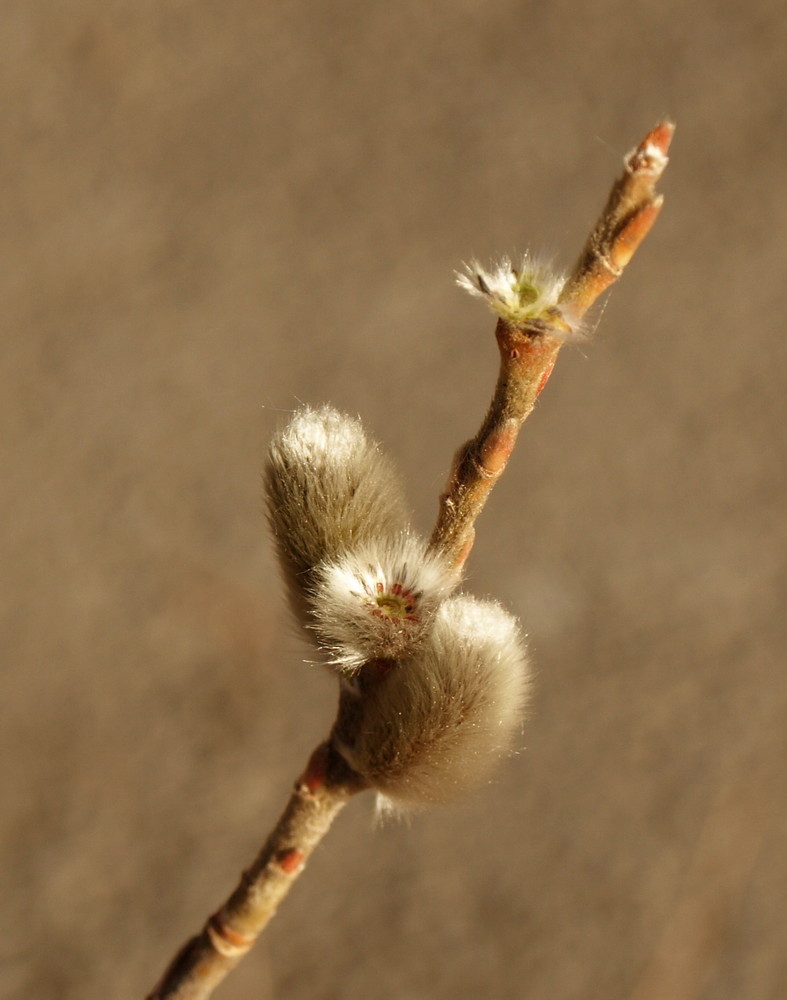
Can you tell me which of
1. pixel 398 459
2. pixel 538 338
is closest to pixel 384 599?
pixel 538 338

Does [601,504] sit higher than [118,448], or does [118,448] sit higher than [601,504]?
[118,448]

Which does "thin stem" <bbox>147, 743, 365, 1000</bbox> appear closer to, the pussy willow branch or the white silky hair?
the pussy willow branch

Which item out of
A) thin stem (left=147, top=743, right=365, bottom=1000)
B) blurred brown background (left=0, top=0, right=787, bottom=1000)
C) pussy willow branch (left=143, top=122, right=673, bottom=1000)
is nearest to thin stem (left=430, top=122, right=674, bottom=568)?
pussy willow branch (left=143, top=122, right=673, bottom=1000)

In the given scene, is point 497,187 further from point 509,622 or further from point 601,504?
point 509,622

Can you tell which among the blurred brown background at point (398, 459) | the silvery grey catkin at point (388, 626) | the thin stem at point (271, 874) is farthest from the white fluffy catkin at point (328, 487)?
the blurred brown background at point (398, 459)

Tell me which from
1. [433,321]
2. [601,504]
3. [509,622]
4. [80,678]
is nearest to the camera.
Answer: [509,622]

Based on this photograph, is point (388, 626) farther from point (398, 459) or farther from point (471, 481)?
point (398, 459)

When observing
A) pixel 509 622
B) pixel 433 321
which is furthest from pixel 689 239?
pixel 509 622
